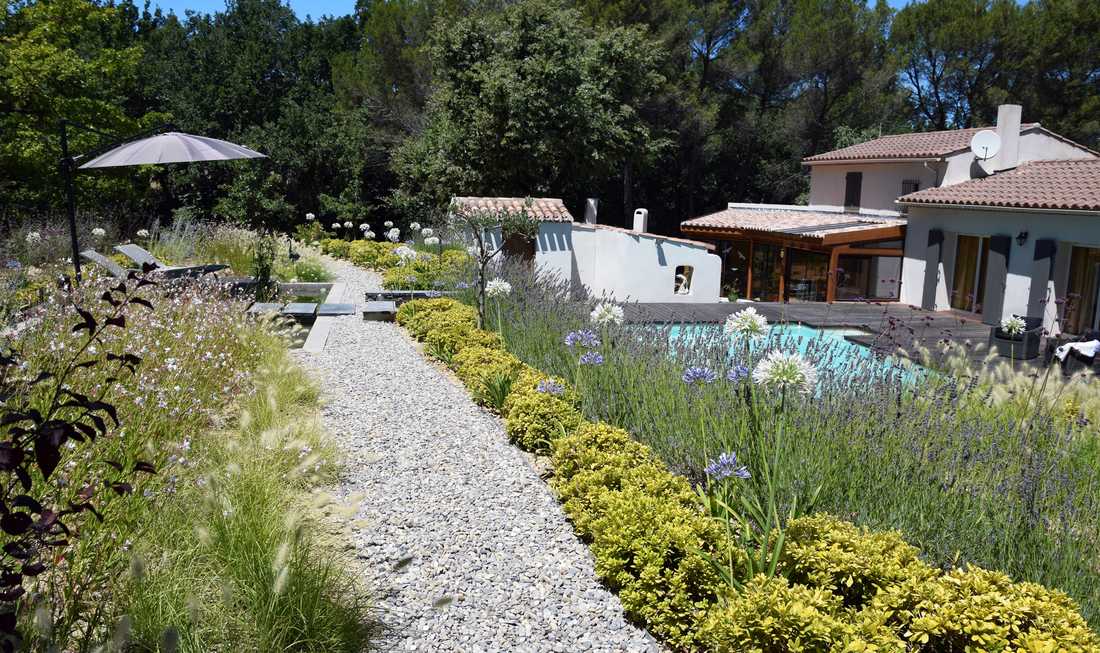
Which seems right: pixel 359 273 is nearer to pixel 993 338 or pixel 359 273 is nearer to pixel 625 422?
pixel 993 338

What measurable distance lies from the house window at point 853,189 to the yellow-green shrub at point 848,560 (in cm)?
2326

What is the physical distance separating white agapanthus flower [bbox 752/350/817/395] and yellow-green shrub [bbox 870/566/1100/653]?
1252mm

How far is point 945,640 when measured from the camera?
115 inches

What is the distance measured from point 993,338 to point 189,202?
949 inches

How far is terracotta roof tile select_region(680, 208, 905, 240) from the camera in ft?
70.4

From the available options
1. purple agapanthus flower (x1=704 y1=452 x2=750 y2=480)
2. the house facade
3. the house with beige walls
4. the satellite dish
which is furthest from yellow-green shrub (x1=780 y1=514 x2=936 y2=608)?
the satellite dish

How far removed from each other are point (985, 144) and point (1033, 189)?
3.52 metres

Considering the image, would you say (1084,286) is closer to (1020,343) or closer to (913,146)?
(1020,343)

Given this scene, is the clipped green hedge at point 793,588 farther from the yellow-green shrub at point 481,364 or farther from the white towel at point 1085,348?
the white towel at point 1085,348

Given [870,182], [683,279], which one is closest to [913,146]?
[870,182]

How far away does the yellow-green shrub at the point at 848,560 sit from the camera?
3244 mm

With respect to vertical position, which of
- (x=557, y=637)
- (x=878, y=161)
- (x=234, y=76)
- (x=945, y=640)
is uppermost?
(x=234, y=76)

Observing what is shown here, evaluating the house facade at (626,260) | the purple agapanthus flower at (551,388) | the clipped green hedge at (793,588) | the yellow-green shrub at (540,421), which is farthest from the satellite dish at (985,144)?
the clipped green hedge at (793,588)

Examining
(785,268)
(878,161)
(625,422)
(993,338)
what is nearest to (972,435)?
(625,422)
